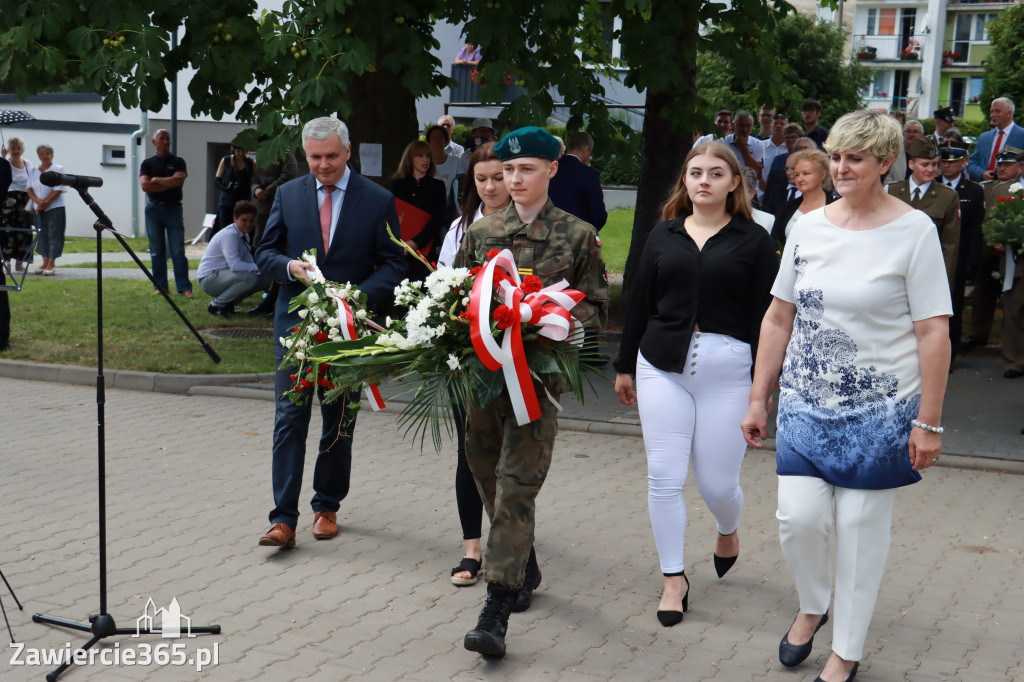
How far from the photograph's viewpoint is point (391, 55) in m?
10.2

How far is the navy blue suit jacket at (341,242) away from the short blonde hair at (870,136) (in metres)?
2.63

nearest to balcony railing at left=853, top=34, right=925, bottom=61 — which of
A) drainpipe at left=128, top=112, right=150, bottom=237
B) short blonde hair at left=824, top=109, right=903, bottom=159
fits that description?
drainpipe at left=128, top=112, right=150, bottom=237

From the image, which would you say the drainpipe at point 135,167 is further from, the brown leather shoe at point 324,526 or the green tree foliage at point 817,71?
the brown leather shoe at point 324,526

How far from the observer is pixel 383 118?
1200 cm

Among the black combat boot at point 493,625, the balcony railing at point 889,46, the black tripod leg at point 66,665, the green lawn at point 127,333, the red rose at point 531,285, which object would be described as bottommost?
the green lawn at point 127,333

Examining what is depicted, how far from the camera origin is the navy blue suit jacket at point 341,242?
5.90 metres

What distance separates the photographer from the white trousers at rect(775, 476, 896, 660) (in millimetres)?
4094

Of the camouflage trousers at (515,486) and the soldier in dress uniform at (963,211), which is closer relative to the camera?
the camouflage trousers at (515,486)

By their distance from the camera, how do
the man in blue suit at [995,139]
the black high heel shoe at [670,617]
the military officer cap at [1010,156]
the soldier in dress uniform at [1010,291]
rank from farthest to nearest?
the man in blue suit at [995,139]
the military officer cap at [1010,156]
the soldier in dress uniform at [1010,291]
the black high heel shoe at [670,617]

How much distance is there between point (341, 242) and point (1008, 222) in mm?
6011

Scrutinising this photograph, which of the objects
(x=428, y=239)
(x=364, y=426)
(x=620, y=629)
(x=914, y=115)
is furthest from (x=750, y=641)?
(x=914, y=115)

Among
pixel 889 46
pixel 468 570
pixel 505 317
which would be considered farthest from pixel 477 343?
pixel 889 46

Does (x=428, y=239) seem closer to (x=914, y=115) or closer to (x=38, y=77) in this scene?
(x=38, y=77)

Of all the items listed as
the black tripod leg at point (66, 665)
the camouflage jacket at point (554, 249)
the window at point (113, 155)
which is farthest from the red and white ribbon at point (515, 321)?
Result: the window at point (113, 155)
